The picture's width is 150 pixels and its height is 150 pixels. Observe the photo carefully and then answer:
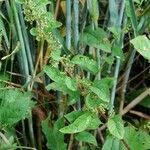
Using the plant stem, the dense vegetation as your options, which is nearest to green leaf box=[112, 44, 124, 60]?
the dense vegetation

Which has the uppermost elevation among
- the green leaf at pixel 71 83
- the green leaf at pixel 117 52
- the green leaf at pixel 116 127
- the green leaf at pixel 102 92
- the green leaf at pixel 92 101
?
the green leaf at pixel 117 52

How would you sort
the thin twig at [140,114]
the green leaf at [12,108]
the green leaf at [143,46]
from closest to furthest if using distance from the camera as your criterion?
the green leaf at [143,46] → the green leaf at [12,108] → the thin twig at [140,114]

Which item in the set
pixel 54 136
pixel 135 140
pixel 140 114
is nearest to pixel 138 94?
pixel 140 114

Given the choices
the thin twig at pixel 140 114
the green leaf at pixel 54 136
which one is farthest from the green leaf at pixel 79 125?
the thin twig at pixel 140 114

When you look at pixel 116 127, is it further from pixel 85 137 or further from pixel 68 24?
pixel 68 24

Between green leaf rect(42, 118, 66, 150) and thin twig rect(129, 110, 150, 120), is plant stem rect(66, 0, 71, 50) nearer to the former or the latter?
green leaf rect(42, 118, 66, 150)

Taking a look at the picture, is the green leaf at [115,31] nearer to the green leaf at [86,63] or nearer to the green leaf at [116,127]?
the green leaf at [86,63]
